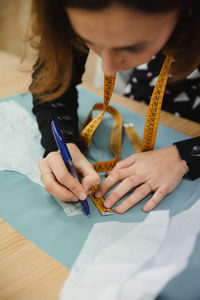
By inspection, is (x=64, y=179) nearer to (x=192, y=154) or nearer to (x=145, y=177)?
(x=145, y=177)

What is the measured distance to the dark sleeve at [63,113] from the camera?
786 mm

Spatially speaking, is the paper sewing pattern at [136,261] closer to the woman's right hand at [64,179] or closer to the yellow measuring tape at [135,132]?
the woman's right hand at [64,179]

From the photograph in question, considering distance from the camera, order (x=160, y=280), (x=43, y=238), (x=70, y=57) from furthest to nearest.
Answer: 1. (x=70, y=57)
2. (x=43, y=238)
3. (x=160, y=280)

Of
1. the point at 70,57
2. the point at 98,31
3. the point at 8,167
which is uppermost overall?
the point at 98,31

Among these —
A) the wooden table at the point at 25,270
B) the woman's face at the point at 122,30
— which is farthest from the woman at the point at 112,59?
the wooden table at the point at 25,270

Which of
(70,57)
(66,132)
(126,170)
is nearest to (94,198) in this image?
(126,170)

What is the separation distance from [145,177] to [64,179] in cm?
20

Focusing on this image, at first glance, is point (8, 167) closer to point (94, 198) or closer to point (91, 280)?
point (94, 198)

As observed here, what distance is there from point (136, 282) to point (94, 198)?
25 cm

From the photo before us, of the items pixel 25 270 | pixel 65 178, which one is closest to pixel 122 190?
pixel 65 178

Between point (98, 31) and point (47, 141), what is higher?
point (98, 31)

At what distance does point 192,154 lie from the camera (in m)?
0.78

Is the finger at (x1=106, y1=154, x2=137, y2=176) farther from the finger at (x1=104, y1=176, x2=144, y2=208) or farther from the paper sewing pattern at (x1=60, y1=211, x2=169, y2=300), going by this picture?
the paper sewing pattern at (x1=60, y1=211, x2=169, y2=300)

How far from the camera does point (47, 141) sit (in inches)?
30.5
